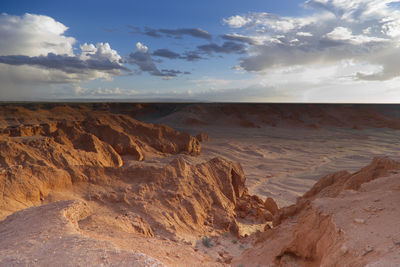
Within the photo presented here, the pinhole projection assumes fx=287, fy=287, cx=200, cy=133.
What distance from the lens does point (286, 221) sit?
250 inches

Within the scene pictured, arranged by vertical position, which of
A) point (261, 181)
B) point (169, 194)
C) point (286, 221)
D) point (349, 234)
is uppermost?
point (349, 234)

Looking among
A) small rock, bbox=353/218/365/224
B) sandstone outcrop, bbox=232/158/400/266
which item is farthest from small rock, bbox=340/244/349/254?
small rock, bbox=353/218/365/224

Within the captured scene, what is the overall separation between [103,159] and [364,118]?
4538 centimetres

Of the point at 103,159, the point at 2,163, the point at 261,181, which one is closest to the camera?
the point at 2,163

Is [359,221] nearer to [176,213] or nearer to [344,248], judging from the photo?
[344,248]

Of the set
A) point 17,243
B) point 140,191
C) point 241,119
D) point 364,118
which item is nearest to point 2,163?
point 140,191

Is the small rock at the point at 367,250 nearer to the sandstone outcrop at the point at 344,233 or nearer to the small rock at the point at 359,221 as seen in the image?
the sandstone outcrop at the point at 344,233

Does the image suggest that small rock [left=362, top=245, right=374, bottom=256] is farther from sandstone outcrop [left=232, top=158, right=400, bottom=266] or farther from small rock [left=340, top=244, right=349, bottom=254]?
small rock [left=340, top=244, right=349, bottom=254]

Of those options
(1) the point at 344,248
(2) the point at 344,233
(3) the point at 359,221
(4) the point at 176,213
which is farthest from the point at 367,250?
(4) the point at 176,213

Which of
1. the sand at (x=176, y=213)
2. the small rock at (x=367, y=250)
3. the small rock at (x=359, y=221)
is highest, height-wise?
the small rock at (x=359, y=221)

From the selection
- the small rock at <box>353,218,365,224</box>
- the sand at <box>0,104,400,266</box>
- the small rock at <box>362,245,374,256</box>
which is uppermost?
the small rock at <box>353,218,365,224</box>

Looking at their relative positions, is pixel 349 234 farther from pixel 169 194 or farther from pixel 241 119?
pixel 241 119

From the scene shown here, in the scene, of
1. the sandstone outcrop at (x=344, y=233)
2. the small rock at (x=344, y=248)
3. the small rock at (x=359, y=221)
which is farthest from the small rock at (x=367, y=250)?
the small rock at (x=359, y=221)

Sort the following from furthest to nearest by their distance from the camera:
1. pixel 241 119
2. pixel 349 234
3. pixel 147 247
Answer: pixel 241 119 → pixel 147 247 → pixel 349 234
